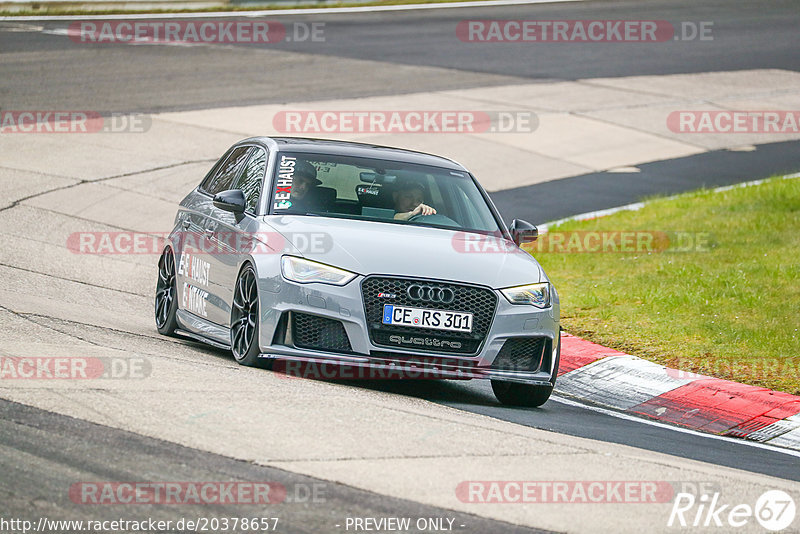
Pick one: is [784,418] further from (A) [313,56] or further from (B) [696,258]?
(A) [313,56]

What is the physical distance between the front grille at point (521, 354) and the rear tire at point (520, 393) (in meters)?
0.30

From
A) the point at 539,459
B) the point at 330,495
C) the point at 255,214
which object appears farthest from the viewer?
the point at 255,214

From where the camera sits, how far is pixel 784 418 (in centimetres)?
932

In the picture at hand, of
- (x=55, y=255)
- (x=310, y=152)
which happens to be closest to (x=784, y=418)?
(x=310, y=152)

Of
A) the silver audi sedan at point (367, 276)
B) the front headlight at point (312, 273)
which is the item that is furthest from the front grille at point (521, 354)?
the front headlight at point (312, 273)

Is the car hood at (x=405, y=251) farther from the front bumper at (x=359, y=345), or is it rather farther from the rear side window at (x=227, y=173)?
the rear side window at (x=227, y=173)

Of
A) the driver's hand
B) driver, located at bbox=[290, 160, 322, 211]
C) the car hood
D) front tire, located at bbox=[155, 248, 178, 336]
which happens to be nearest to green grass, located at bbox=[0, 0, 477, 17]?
front tire, located at bbox=[155, 248, 178, 336]

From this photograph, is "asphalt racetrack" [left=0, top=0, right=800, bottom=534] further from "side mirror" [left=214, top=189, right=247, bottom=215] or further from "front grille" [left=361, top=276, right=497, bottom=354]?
"side mirror" [left=214, top=189, right=247, bottom=215]

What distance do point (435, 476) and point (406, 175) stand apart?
3.88m

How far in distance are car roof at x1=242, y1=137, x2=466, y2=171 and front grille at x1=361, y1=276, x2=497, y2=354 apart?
1.84 metres

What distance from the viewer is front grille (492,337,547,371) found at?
8570 mm

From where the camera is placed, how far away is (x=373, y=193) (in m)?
9.54

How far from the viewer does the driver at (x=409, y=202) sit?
949cm

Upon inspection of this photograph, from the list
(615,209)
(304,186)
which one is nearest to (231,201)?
(304,186)
